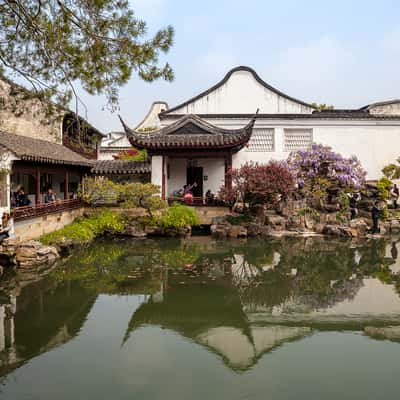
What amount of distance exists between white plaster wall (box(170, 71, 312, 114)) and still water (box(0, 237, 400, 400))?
34.2 feet

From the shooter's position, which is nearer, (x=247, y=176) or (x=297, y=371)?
(x=297, y=371)

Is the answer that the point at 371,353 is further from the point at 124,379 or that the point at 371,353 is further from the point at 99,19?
the point at 99,19

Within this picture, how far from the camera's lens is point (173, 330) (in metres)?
5.64

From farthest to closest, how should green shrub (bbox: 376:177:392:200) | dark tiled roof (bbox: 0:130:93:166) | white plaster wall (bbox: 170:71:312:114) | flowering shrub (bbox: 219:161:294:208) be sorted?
1. white plaster wall (bbox: 170:71:312:114)
2. green shrub (bbox: 376:177:392:200)
3. flowering shrub (bbox: 219:161:294:208)
4. dark tiled roof (bbox: 0:130:93:166)

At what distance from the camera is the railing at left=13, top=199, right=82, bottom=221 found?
9.92 m

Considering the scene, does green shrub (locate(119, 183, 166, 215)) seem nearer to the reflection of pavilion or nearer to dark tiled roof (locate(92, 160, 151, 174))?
dark tiled roof (locate(92, 160, 151, 174))

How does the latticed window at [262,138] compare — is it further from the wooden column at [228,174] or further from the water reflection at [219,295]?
the water reflection at [219,295]

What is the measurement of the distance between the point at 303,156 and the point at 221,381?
13.6 metres

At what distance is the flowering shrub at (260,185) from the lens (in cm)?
1327

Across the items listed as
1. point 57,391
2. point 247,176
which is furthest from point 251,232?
point 57,391

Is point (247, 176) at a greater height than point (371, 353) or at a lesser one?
greater

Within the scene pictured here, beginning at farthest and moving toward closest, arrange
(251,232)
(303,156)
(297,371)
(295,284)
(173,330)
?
(303,156) < (251,232) < (295,284) < (173,330) < (297,371)

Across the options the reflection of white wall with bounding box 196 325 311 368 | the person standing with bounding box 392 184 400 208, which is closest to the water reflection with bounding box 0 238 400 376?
the reflection of white wall with bounding box 196 325 311 368

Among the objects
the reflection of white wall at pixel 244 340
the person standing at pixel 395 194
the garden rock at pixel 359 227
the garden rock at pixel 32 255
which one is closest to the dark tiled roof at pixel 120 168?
the garden rock at pixel 32 255
